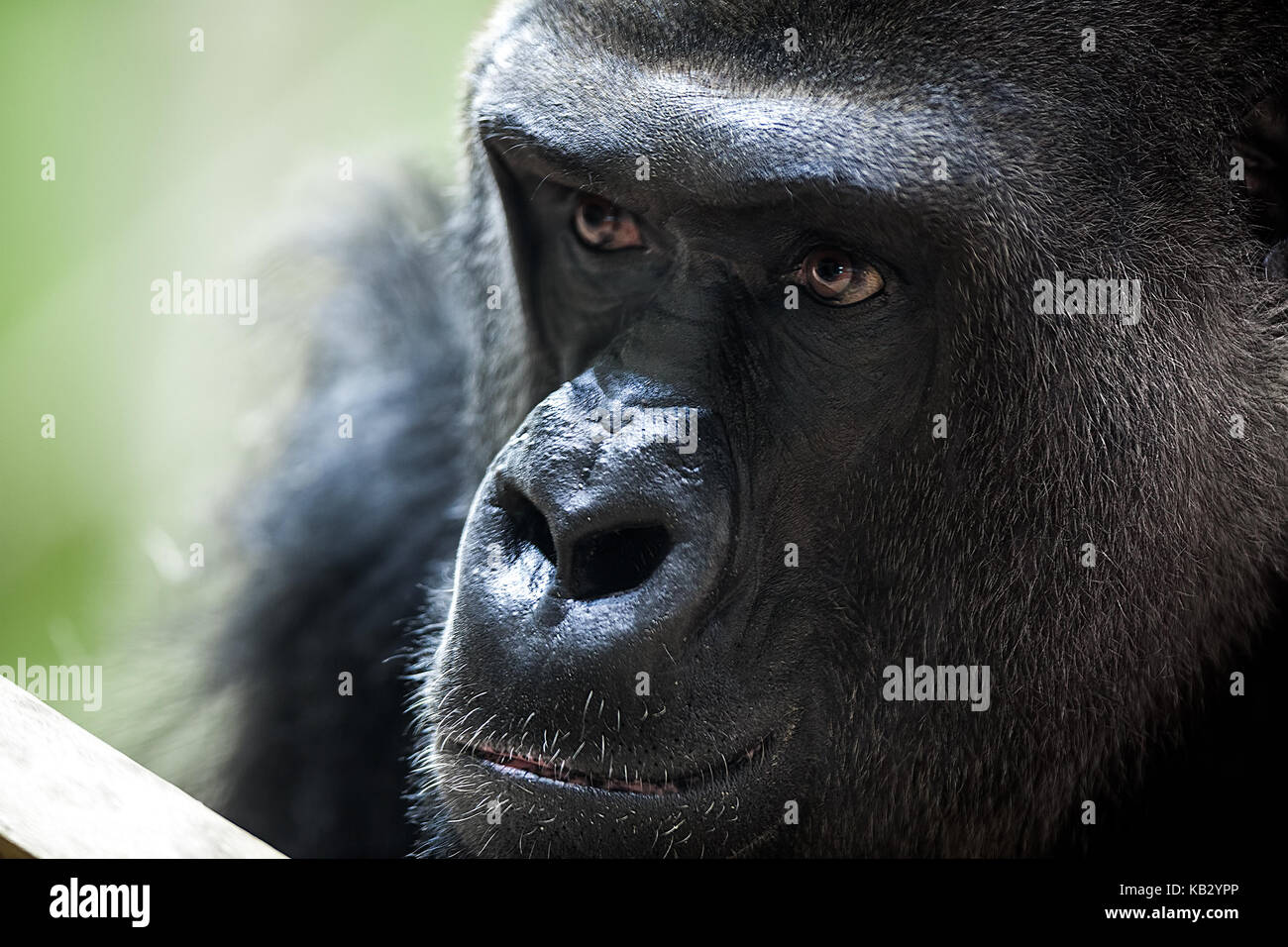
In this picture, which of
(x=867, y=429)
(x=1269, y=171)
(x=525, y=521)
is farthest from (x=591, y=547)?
(x=1269, y=171)

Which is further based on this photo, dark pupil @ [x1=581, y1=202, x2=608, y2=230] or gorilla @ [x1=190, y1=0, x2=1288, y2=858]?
dark pupil @ [x1=581, y1=202, x2=608, y2=230]

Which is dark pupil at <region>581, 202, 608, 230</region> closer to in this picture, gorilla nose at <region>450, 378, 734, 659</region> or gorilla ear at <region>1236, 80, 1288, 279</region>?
gorilla nose at <region>450, 378, 734, 659</region>

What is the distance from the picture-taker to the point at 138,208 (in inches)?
219

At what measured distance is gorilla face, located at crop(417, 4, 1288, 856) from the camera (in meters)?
1.95

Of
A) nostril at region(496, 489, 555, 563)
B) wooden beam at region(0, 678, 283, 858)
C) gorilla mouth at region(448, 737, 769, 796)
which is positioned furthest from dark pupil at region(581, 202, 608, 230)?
wooden beam at region(0, 678, 283, 858)

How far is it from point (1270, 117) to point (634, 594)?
1.15m

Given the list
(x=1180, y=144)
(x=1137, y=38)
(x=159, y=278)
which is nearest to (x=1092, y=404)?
(x=1180, y=144)

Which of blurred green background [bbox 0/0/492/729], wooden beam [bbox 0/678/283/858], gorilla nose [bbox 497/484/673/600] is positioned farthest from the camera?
blurred green background [bbox 0/0/492/729]

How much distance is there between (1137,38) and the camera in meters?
2.00

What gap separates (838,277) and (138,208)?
14.0ft

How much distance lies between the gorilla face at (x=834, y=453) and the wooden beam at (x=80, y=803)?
48cm

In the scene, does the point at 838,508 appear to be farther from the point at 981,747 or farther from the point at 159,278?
the point at 159,278

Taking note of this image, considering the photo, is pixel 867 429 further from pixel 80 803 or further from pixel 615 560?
pixel 80 803

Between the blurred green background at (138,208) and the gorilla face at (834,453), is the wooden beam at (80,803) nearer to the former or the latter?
the gorilla face at (834,453)
